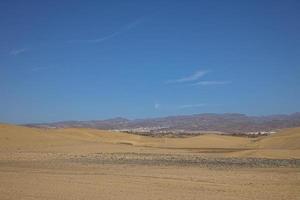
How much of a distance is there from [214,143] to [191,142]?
3.00 meters

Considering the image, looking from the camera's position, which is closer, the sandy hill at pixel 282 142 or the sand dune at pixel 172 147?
the sand dune at pixel 172 147

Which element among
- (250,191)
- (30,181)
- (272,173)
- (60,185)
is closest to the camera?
(250,191)

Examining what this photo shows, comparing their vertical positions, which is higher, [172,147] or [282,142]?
[282,142]

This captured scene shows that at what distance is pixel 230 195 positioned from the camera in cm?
1396

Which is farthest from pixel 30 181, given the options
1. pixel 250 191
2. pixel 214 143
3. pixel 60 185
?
pixel 214 143

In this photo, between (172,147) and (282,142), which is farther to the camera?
(172,147)

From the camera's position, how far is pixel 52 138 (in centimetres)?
5081

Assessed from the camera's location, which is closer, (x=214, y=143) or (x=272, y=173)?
(x=272, y=173)

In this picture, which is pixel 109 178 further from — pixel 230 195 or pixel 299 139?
pixel 299 139

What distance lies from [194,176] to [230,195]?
5.47 m

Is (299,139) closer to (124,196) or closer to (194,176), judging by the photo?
(194,176)

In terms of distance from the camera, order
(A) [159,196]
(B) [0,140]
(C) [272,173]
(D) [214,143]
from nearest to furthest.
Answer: (A) [159,196], (C) [272,173], (B) [0,140], (D) [214,143]

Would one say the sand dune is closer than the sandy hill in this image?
Yes

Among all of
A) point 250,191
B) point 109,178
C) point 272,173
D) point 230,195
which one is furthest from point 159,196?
point 272,173
